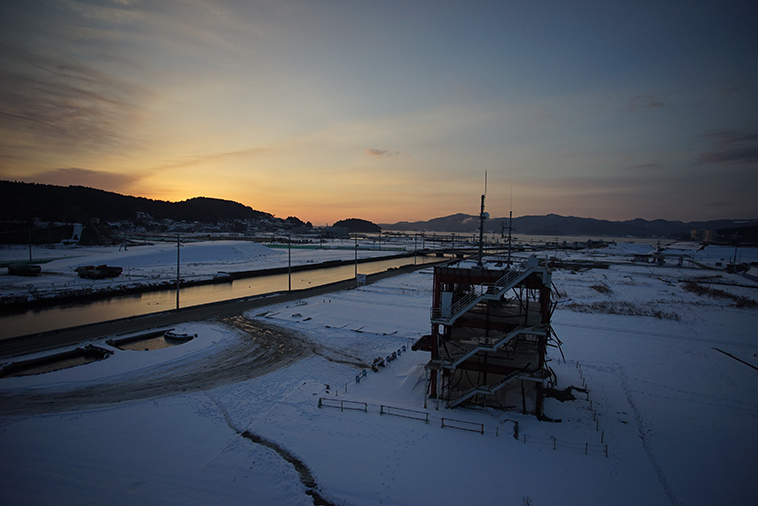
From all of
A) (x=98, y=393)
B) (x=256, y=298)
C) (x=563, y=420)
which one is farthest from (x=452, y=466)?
(x=256, y=298)

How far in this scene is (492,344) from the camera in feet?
53.3

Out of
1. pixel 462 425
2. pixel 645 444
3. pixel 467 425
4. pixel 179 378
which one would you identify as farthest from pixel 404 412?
pixel 179 378

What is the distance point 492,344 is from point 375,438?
21.9ft

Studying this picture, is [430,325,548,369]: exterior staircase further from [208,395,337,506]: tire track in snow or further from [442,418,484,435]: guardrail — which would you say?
[208,395,337,506]: tire track in snow

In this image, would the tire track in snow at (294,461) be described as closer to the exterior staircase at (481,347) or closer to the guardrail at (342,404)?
the guardrail at (342,404)

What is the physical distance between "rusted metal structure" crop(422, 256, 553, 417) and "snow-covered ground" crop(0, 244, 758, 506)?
1261mm

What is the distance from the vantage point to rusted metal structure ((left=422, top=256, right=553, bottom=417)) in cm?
1623

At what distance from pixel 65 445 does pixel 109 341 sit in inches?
550

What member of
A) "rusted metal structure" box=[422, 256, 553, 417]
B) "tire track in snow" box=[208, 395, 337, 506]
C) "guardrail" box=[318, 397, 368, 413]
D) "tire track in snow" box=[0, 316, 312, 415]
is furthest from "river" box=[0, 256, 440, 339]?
"rusted metal structure" box=[422, 256, 553, 417]

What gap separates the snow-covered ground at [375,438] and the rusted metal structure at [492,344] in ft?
4.14

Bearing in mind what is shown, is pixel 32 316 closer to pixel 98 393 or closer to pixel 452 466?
pixel 98 393

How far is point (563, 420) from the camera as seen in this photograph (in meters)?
16.3

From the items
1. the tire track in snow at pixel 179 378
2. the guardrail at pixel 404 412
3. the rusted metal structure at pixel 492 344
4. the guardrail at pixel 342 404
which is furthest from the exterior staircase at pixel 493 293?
the tire track in snow at pixel 179 378

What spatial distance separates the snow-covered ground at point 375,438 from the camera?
38.0ft
